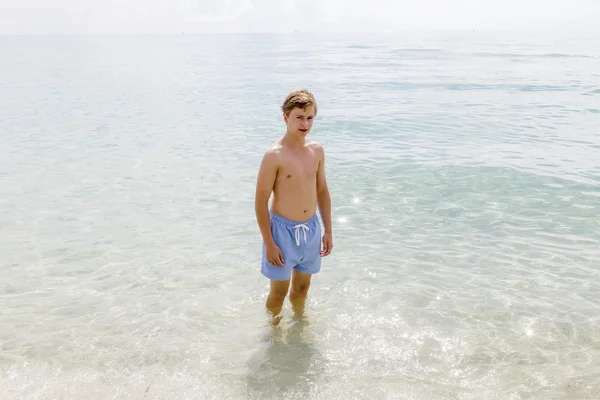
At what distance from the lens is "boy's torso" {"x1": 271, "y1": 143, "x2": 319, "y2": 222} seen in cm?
396

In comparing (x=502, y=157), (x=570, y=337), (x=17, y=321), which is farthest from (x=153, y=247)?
(x=502, y=157)

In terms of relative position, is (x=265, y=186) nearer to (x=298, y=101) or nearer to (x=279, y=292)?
(x=298, y=101)

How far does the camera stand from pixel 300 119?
3854 mm

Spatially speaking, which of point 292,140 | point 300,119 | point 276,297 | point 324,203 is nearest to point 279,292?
point 276,297

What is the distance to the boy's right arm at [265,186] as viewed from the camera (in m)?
3.89

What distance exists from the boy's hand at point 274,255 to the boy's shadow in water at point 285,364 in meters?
0.74

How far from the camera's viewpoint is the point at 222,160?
1094 cm

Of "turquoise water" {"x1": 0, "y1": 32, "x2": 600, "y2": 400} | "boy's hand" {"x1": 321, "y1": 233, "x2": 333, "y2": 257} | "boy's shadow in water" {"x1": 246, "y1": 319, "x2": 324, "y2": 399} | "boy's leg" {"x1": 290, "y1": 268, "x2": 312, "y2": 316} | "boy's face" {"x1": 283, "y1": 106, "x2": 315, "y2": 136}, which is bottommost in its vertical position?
"turquoise water" {"x1": 0, "y1": 32, "x2": 600, "y2": 400}

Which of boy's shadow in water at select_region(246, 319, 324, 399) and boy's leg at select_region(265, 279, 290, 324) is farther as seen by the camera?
boy's leg at select_region(265, 279, 290, 324)

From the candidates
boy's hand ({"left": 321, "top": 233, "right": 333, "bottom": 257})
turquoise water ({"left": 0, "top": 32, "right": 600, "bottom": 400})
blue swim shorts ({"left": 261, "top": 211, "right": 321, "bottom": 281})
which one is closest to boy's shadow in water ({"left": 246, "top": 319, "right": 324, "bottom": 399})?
turquoise water ({"left": 0, "top": 32, "right": 600, "bottom": 400})

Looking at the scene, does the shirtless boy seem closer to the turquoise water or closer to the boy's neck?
the boy's neck

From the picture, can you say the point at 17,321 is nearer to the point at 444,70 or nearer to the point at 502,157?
the point at 502,157

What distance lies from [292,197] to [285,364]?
1259 millimetres

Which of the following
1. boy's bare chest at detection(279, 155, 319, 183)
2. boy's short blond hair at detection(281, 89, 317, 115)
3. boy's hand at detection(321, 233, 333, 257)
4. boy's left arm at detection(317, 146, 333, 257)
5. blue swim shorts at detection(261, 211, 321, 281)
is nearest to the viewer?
boy's short blond hair at detection(281, 89, 317, 115)
